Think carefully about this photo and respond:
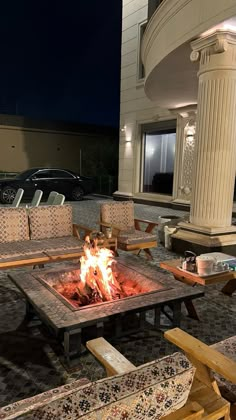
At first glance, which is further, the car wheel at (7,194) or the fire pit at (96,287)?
the car wheel at (7,194)

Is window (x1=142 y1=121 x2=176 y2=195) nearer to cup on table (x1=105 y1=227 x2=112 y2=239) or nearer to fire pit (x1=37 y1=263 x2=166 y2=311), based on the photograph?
cup on table (x1=105 y1=227 x2=112 y2=239)

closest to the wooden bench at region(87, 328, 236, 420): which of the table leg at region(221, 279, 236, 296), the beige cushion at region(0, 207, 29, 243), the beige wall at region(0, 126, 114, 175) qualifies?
the table leg at region(221, 279, 236, 296)

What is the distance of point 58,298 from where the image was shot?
8.61ft

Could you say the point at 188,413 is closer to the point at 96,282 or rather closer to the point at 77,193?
the point at 96,282

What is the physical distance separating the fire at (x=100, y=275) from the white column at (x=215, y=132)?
2435 millimetres

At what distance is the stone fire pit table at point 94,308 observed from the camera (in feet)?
7.62

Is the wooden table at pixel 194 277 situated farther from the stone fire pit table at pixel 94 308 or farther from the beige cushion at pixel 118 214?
the beige cushion at pixel 118 214

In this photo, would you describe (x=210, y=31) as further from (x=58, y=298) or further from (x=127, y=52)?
(x=127, y=52)

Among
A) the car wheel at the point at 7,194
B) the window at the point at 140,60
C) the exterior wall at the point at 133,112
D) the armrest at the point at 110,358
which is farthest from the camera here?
the car wheel at the point at 7,194

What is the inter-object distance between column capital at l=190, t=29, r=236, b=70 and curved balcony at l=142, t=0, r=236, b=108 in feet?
0.50

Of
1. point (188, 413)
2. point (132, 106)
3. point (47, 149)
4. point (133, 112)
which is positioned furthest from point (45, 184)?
point (188, 413)

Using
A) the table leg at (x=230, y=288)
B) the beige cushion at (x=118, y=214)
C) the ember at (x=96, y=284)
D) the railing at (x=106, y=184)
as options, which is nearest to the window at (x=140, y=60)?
the railing at (x=106, y=184)

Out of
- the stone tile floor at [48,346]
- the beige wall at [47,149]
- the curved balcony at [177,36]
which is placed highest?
the curved balcony at [177,36]

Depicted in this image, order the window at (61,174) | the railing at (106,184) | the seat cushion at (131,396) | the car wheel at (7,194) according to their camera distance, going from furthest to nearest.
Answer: the railing at (106,184)
the window at (61,174)
the car wheel at (7,194)
the seat cushion at (131,396)
